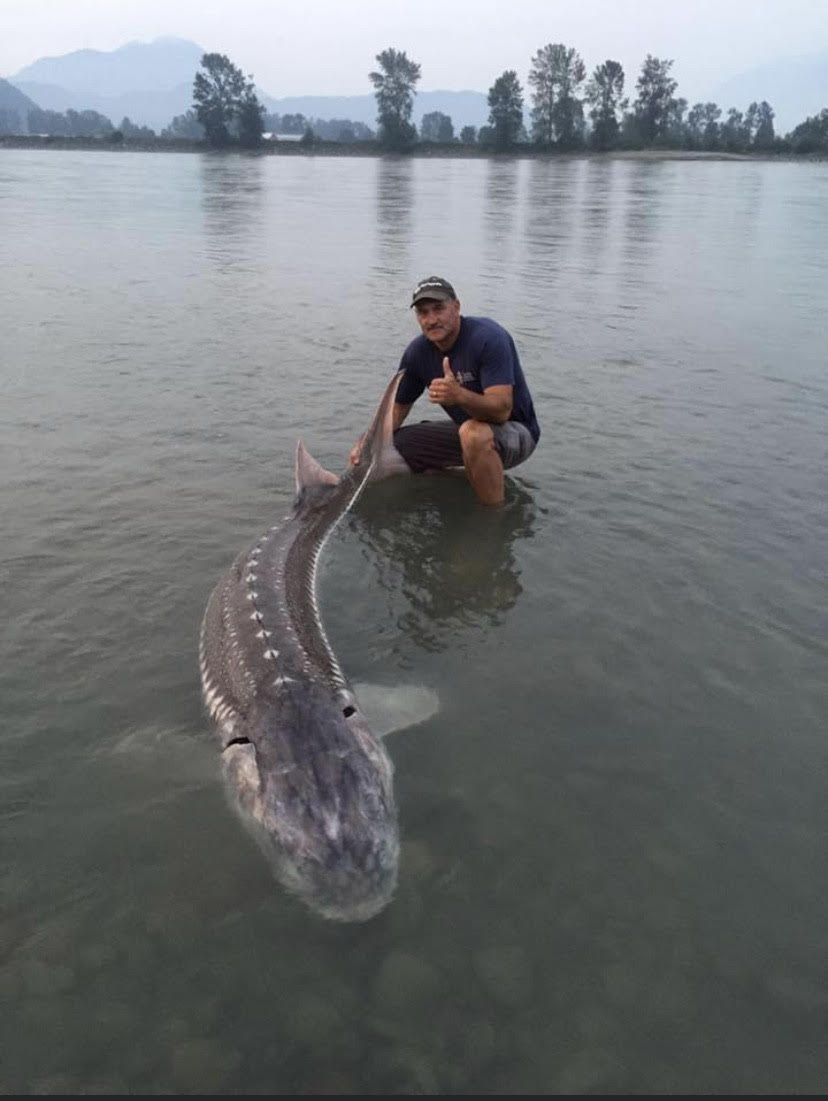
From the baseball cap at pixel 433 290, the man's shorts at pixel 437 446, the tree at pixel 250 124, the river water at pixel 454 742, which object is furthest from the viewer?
the tree at pixel 250 124

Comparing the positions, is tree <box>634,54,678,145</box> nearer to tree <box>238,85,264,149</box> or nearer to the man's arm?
tree <box>238,85,264,149</box>

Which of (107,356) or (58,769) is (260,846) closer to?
(58,769)

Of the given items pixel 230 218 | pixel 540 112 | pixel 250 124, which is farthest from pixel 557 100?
pixel 230 218

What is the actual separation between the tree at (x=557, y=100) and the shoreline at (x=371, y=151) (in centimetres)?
413

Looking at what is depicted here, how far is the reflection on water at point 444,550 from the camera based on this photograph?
20.1 feet

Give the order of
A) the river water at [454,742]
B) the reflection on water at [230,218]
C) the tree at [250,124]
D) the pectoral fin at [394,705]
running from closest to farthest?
the river water at [454,742]
the pectoral fin at [394,705]
the reflection on water at [230,218]
the tree at [250,124]

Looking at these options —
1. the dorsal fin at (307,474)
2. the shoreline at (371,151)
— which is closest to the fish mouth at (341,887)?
the dorsal fin at (307,474)

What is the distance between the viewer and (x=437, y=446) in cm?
843

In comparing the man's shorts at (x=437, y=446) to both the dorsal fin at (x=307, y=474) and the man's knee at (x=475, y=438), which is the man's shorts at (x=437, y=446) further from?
the dorsal fin at (x=307, y=474)

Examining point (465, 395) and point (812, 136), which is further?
point (812, 136)

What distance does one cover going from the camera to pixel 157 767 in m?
4.47

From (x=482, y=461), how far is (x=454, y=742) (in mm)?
3557

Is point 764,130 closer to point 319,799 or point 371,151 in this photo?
point 371,151

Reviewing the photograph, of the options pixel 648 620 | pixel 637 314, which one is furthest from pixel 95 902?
pixel 637 314
